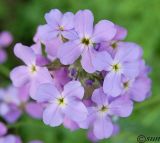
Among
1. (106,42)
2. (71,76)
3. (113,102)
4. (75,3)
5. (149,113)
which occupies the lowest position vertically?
(149,113)

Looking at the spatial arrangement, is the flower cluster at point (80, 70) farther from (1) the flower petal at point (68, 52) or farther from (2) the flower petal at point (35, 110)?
(2) the flower petal at point (35, 110)

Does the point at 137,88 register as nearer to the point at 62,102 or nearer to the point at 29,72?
the point at 62,102

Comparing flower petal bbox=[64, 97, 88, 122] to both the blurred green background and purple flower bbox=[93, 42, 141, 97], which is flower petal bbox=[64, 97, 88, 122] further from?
the blurred green background

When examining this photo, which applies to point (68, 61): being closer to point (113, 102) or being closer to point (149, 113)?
point (113, 102)

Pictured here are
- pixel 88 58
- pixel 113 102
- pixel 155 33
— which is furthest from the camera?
pixel 155 33

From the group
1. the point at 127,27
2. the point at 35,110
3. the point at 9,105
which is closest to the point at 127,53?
the point at 35,110

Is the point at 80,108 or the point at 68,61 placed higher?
the point at 68,61

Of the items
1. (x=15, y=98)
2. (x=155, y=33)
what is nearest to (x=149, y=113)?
(x=155, y=33)
